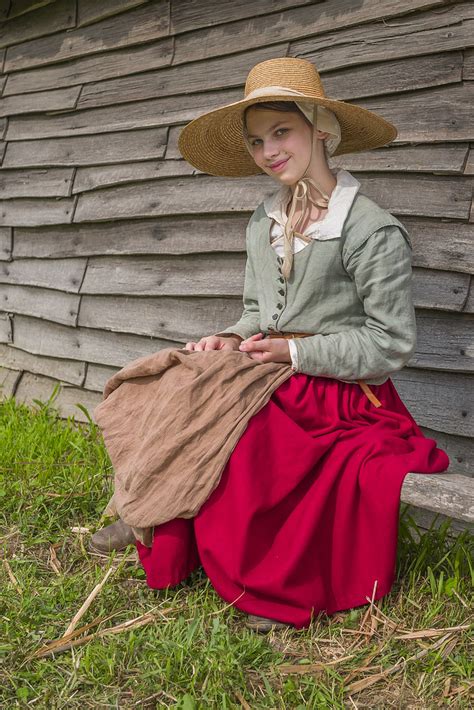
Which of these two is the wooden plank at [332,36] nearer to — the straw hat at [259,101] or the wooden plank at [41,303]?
the straw hat at [259,101]

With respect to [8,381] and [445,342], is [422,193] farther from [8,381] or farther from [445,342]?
[8,381]

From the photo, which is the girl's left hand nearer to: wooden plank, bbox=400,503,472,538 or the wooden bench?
the wooden bench

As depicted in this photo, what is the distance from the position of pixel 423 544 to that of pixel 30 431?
88.7 inches

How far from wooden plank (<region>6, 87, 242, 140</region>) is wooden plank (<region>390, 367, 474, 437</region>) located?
57.9 inches

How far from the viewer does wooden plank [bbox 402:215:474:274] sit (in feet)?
9.48

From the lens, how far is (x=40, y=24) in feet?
15.3

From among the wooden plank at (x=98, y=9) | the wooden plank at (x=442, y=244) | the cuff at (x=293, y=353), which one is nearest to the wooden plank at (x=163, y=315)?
the wooden plank at (x=442, y=244)

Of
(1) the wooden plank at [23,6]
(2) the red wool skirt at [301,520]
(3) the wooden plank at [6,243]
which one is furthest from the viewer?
(3) the wooden plank at [6,243]

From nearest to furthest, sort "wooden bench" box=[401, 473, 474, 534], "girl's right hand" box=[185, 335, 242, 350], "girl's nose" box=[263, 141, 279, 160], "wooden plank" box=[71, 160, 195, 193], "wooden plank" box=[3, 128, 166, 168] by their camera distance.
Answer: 1. "wooden bench" box=[401, 473, 474, 534]
2. "girl's nose" box=[263, 141, 279, 160]
3. "girl's right hand" box=[185, 335, 242, 350]
4. "wooden plank" box=[71, 160, 195, 193]
5. "wooden plank" box=[3, 128, 166, 168]

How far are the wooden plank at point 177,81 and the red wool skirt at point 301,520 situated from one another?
178 centimetres

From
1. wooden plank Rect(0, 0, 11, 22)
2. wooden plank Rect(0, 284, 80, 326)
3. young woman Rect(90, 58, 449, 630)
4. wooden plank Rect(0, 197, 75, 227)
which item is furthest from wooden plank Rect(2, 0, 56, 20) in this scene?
young woman Rect(90, 58, 449, 630)

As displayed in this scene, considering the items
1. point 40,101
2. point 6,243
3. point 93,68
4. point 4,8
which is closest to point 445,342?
point 93,68

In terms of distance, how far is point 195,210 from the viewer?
3.78 meters

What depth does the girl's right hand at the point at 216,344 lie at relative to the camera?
8.64ft
